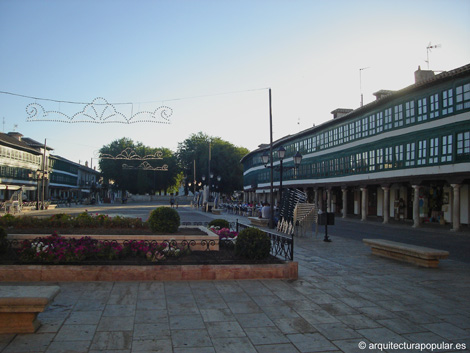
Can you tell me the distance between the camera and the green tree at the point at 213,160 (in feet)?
246

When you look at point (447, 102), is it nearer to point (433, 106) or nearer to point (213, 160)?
point (433, 106)

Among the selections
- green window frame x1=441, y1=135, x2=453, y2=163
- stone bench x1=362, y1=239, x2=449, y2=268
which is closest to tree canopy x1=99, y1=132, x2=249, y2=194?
green window frame x1=441, y1=135, x2=453, y2=163

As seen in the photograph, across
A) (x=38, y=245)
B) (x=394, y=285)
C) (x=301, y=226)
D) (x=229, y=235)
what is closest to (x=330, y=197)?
(x=301, y=226)

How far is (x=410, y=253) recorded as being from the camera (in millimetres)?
10648

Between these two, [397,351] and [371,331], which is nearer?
[397,351]

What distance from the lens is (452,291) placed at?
301 inches

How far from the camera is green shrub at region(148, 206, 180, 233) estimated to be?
11.2 metres

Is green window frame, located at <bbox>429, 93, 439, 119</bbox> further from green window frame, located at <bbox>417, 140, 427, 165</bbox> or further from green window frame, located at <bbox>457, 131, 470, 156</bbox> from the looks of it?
green window frame, located at <bbox>457, 131, 470, 156</bbox>

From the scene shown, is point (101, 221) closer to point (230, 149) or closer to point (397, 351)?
point (397, 351)

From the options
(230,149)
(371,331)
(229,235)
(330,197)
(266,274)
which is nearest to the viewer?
(371,331)

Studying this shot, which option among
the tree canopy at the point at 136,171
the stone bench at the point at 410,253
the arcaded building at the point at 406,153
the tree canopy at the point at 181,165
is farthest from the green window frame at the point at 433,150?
the tree canopy at the point at 136,171

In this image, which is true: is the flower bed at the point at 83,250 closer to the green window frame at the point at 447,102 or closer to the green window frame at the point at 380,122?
the green window frame at the point at 447,102

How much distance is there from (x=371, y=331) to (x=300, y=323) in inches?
37.4

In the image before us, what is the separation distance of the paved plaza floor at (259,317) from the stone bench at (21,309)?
114 mm
